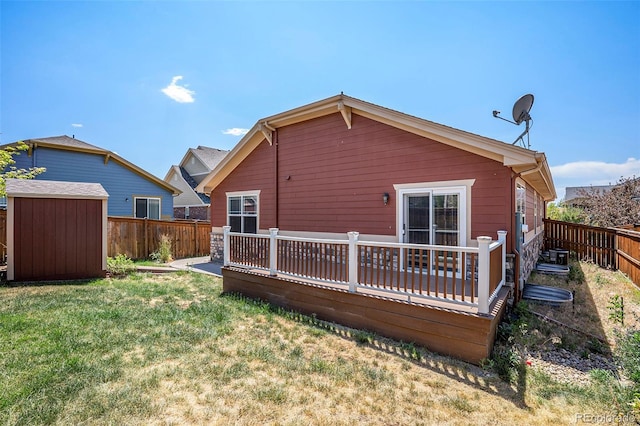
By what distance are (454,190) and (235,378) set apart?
16.9 feet

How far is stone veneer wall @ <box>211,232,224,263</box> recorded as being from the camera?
36.3ft

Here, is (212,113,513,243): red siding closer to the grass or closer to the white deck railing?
the white deck railing

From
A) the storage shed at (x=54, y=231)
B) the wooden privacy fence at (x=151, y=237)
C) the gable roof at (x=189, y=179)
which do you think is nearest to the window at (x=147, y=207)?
the gable roof at (x=189, y=179)

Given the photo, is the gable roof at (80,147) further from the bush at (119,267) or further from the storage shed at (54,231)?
the bush at (119,267)

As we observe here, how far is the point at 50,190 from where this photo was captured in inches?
316

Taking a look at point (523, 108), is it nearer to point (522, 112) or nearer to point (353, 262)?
point (522, 112)

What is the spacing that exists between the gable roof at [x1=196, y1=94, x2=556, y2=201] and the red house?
26 mm

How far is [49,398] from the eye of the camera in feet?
9.37

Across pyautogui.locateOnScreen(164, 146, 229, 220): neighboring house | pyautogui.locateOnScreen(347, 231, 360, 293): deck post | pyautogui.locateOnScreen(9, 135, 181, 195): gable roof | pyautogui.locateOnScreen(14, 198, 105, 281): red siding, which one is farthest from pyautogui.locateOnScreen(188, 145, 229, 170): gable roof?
pyautogui.locateOnScreen(347, 231, 360, 293): deck post

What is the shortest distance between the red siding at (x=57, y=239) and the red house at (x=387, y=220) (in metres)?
4.35

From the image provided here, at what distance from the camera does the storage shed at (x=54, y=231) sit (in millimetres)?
7570

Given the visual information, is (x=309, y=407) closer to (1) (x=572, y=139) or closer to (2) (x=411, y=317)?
(2) (x=411, y=317)

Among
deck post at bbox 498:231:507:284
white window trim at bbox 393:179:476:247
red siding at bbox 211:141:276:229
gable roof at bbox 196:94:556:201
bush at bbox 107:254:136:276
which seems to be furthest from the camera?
red siding at bbox 211:141:276:229

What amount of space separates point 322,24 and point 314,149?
4.06 metres
